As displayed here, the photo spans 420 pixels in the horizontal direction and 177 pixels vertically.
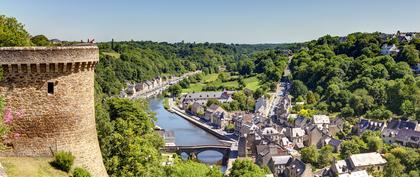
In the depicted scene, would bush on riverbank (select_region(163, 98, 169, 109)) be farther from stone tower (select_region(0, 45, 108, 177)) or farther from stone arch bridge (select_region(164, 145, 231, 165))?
stone tower (select_region(0, 45, 108, 177))

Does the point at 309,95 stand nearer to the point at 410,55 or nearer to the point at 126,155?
the point at 410,55

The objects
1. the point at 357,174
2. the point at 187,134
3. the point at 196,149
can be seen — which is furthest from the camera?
the point at 187,134

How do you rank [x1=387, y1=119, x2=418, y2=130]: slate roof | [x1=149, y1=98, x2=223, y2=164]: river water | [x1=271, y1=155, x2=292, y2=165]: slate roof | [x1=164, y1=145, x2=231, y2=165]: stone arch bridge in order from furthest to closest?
1. [x1=387, y1=119, x2=418, y2=130]: slate roof
2. [x1=149, y1=98, x2=223, y2=164]: river water
3. [x1=164, y1=145, x2=231, y2=165]: stone arch bridge
4. [x1=271, y1=155, x2=292, y2=165]: slate roof

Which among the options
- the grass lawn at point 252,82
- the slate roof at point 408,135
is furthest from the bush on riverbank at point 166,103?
the slate roof at point 408,135

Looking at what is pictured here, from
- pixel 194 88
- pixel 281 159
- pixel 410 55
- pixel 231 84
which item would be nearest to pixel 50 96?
pixel 281 159

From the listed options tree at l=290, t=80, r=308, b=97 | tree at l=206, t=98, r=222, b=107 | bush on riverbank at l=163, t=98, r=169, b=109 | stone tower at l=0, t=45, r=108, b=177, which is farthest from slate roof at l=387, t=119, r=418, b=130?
stone tower at l=0, t=45, r=108, b=177

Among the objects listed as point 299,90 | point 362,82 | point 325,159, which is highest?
point 362,82
